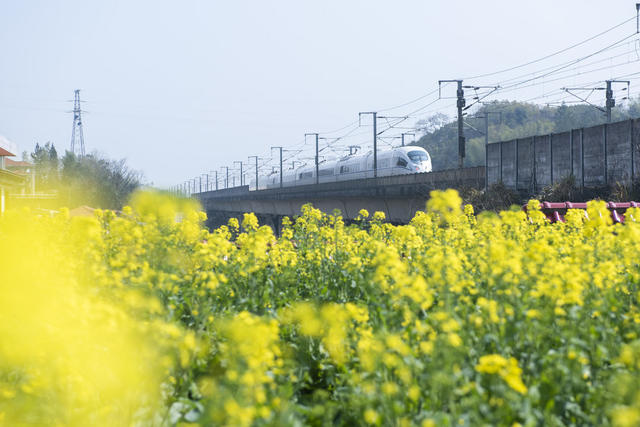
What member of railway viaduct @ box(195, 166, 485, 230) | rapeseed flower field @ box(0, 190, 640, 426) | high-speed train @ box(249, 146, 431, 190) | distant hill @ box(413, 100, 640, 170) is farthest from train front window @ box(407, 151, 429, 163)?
rapeseed flower field @ box(0, 190, 640, 426)

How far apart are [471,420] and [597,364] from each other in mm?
1341

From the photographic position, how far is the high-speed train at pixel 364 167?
4353cm

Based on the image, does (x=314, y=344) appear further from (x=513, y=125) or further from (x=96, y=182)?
(x=513, y=125)

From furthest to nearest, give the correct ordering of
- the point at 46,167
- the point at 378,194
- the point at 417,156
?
the point at 46,167 < the point at 417,156 < the point at 378,194

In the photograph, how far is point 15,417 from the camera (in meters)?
3.68

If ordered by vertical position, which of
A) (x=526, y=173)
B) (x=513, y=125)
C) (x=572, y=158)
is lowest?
(x=526, y=173)

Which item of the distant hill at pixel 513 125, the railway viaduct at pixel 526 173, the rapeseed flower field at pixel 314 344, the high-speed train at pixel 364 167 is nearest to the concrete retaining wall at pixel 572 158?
the railway viaduct at pixel 526 173

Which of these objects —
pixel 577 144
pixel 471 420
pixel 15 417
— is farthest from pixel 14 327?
pixel 577 144

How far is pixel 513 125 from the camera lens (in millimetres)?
91625

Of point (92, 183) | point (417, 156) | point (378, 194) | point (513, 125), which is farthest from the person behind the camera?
point (513, 125)

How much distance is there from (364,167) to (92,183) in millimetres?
33658

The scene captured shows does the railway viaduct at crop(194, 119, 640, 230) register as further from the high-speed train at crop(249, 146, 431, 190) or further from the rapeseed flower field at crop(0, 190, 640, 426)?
the rapeseed flower field at crop(0, 190, 640, 426)

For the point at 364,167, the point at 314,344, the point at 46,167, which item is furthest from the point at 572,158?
the point at 46,167

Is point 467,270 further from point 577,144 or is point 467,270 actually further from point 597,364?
point 577,144
